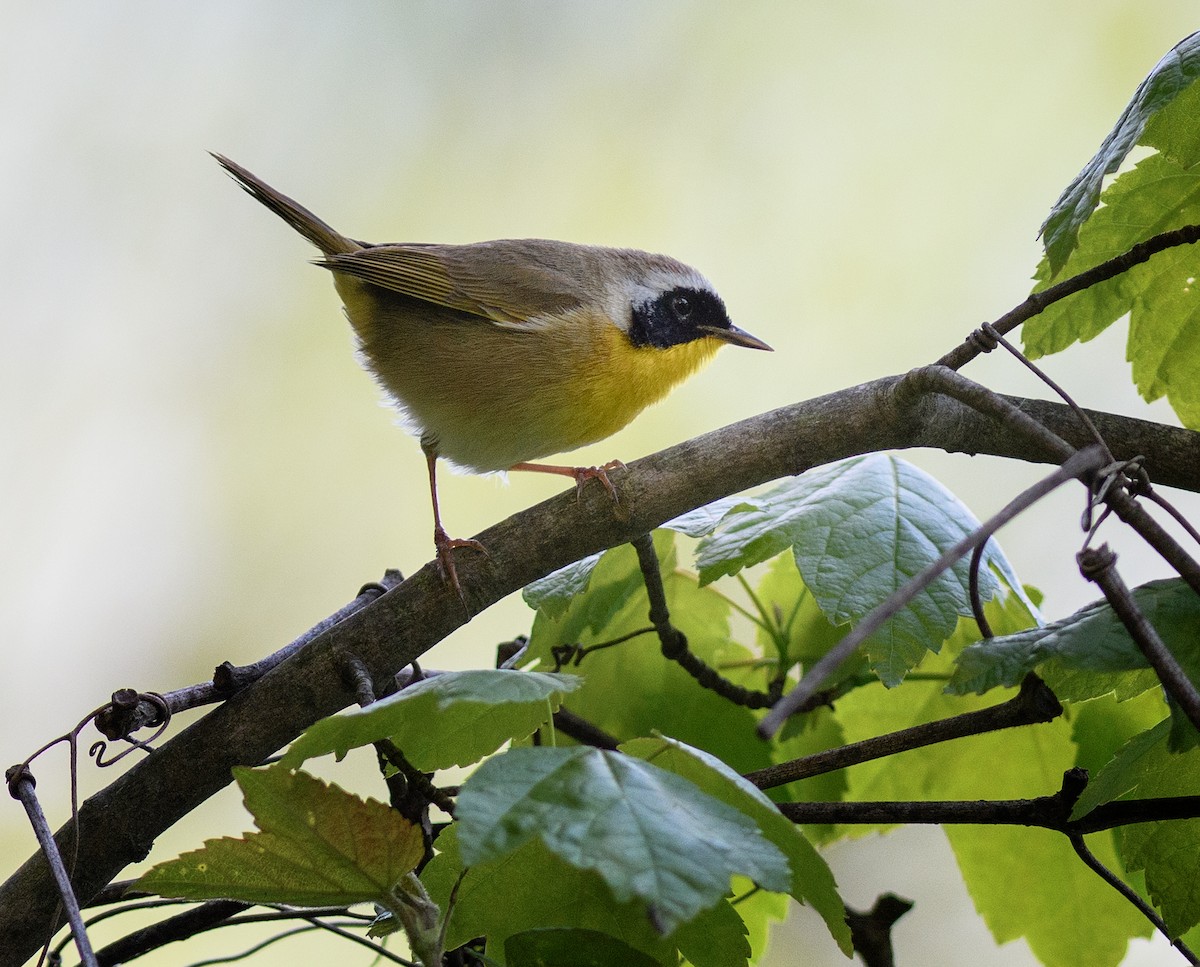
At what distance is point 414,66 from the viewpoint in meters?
4.48

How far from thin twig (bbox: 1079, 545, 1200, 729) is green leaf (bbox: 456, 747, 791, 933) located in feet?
1.00

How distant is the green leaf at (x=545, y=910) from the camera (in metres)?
0.94

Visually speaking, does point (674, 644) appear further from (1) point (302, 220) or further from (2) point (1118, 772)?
(1) point (302, 220)

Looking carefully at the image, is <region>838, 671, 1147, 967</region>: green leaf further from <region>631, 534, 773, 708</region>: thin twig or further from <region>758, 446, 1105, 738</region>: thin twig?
<region>758, 446, 1105, 738</region>: thin twig

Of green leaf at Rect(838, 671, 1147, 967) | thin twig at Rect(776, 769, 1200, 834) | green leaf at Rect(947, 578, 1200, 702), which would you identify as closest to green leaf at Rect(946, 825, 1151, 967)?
green leaf at Rect(838, 671, 1147, 967)

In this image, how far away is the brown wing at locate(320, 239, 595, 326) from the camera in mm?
2625

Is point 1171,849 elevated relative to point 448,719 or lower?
lower

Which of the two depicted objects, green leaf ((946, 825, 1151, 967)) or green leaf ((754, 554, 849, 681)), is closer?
green leaf ((946, 825, 1151, 967))

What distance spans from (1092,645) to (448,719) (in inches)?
22.9

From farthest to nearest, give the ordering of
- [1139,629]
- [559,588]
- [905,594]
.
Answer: [559,588] < [1139,629] < [905,594]

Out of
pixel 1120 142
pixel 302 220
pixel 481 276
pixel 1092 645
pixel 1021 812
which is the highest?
pixel 302 220

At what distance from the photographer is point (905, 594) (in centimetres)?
65

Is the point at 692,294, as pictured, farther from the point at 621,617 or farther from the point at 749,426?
the point at 749,426

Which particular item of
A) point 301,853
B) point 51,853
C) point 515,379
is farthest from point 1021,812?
point 515,379
